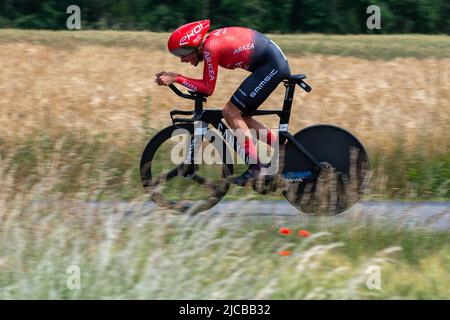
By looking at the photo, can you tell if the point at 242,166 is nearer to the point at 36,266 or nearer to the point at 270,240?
the point at 270,240

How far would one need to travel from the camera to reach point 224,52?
8.18 m

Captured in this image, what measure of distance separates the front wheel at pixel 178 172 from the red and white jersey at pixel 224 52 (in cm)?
43

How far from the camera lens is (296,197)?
342 inches

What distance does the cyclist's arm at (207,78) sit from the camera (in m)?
8.12

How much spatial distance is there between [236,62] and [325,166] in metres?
1.26

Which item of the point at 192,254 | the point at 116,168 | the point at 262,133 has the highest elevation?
the point at 262,133

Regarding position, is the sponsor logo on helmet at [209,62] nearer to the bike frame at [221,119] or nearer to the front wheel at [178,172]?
the bike frame at [221,119]

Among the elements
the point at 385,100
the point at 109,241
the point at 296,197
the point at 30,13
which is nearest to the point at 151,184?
the point at 296,197

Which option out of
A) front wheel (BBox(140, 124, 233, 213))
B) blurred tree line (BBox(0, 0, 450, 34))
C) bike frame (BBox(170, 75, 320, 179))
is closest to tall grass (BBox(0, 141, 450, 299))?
front wheel (BBox(140, 124, 233, 213))

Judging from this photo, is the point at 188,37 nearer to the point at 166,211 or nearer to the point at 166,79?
the point at 166,79

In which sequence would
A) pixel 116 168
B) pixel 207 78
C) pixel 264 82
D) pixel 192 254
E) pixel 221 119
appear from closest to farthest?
pixel 192 254 → pixel 207 78 → pixel 264 82 → pixel 221 119 → pixel 116 168

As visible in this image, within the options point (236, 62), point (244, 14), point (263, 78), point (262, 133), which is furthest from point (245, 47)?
point (244, 14)

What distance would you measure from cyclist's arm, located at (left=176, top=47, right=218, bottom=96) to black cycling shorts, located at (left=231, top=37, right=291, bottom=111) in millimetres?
252

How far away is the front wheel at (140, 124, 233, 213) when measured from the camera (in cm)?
846
